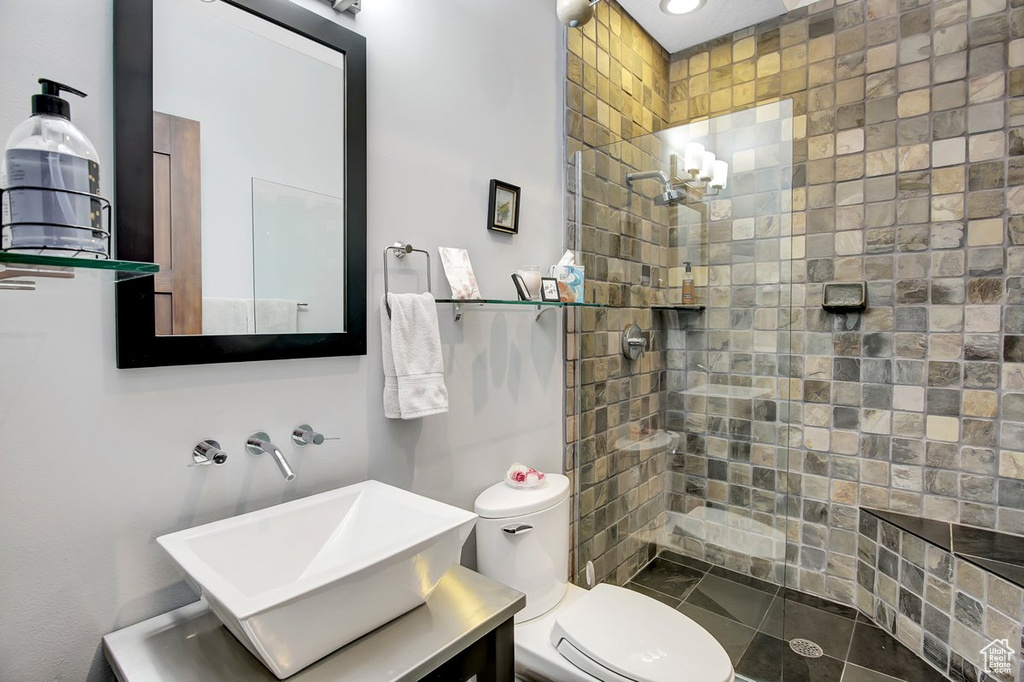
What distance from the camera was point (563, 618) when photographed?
62.4 inches

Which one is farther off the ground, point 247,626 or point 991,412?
point 991,412

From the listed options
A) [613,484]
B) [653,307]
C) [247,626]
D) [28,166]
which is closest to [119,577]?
[247,626]

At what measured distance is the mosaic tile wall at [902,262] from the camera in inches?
79.8

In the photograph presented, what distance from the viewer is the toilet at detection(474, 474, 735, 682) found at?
1418 mm

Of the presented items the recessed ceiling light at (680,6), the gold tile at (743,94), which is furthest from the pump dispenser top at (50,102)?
the gold tile at (743,94)

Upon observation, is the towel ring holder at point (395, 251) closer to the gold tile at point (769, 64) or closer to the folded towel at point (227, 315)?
the folded towel at point (227, 315)

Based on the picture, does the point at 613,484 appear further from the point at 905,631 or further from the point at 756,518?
the point at 905,631

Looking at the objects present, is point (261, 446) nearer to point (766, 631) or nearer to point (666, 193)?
point (666, 193)

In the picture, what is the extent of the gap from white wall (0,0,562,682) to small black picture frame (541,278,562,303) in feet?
0.56

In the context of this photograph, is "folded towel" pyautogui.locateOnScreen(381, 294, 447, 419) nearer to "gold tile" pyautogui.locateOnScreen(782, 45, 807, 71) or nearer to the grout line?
the grout line

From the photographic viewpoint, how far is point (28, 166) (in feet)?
2.29

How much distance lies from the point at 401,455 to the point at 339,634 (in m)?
0.64

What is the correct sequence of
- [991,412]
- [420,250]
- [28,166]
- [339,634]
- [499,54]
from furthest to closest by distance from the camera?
[991,412] < [499,54] < [420,250] < [339,634] < [28,166]

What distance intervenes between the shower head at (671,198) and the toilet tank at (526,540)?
1.17m
